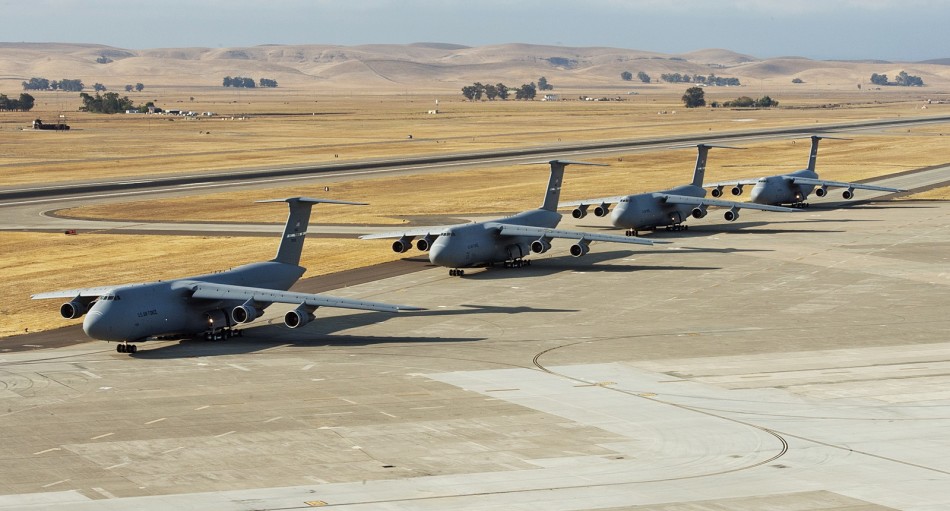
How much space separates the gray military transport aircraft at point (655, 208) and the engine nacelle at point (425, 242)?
46.1ft

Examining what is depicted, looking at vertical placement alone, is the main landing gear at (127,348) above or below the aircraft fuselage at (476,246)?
below

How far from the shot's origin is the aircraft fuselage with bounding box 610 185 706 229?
8369 centimetres

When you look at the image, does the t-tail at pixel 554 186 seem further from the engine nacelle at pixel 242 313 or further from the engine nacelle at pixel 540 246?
the engine nacelle at pixel 242 313

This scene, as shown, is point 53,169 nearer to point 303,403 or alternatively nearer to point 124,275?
point 124,275

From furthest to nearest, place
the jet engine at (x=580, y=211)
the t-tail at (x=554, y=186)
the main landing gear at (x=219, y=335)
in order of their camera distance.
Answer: the jet engine at (x=580, y=211), the t-tail at (x=554, y=186), the main landing gear at (x=219, y=335)

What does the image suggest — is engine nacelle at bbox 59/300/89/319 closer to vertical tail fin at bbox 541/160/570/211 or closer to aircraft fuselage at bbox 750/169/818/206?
vertical tail fin at bbox 541/160/570/211

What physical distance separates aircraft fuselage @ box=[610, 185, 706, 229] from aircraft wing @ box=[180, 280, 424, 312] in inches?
1352

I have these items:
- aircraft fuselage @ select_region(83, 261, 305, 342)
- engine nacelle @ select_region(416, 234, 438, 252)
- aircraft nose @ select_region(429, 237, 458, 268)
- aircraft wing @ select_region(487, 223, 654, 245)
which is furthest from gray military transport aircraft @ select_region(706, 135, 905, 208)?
aircraft fuselage @ select_region(83, 261, 305, 342)

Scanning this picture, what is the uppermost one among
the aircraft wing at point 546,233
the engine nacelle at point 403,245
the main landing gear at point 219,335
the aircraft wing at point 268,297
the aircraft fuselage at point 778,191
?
the aircraft fuselage at point 778,191

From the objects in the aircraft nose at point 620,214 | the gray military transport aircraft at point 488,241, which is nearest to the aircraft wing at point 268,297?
the gray military transport aircraft at point 488,241

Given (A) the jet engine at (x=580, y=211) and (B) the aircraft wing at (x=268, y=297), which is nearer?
(B) the aircraft wing at (x=268, y=297)

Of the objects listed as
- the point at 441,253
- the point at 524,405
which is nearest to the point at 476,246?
the point at 441,253

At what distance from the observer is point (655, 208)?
3378 inches

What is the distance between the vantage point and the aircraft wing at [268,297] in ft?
168
